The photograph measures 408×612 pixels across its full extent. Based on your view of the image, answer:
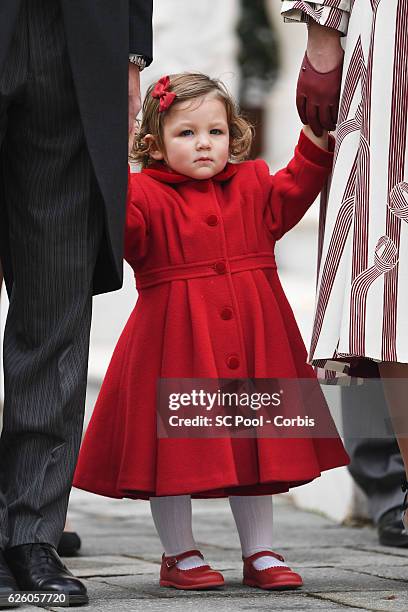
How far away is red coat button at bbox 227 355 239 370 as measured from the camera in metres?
2.86

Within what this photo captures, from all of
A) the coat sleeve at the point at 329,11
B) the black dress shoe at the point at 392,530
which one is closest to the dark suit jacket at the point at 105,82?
the coat sleeve at the point at 329,11

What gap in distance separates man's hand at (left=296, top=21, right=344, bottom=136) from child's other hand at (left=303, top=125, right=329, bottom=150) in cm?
10

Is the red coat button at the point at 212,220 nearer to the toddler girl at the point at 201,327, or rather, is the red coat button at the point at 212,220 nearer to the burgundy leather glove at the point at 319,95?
the toddler girl at the point at 201,327

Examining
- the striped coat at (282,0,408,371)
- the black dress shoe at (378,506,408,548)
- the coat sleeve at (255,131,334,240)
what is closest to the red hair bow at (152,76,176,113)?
the coat sleeve at (255,131,334,240)

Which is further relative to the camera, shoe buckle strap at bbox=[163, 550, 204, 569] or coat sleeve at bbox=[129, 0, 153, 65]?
shoe buckle strap at bbox=[163, 550, 204, 569]

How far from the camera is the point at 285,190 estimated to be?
300 cm

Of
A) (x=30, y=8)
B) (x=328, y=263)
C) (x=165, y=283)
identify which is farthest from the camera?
(x=165, y=283)

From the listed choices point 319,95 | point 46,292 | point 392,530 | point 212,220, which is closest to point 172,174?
point 212,220

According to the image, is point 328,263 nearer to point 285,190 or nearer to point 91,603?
point 285,190

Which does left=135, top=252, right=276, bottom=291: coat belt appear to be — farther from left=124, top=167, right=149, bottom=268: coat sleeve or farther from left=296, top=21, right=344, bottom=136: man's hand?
left=296, top=21, right=344, bottom=136: man's hand

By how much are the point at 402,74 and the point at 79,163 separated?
2.15 ft

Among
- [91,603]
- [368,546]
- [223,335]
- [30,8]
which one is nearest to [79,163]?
[30,8]

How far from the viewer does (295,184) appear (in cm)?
299

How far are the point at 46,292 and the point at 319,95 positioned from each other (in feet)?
2.33
